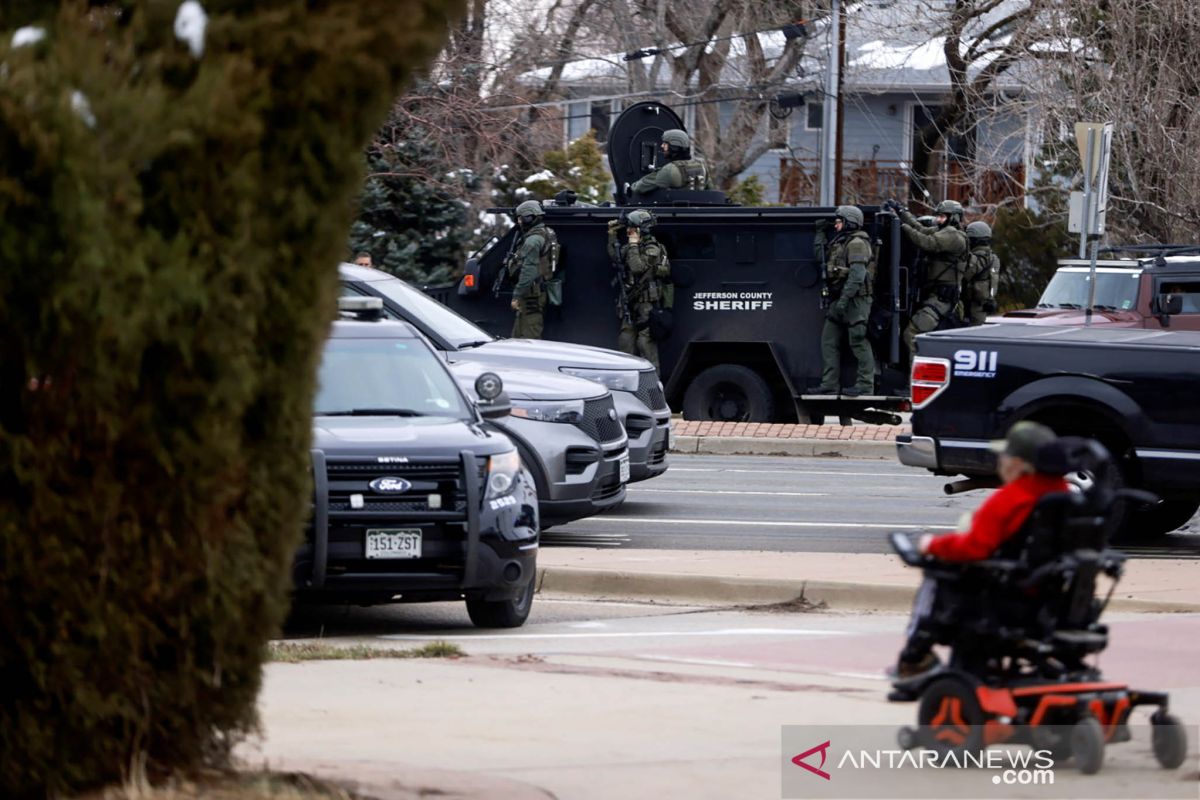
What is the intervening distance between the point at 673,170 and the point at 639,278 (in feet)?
6.36

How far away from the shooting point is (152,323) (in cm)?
463

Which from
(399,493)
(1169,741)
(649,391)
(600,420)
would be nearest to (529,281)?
(649,391)

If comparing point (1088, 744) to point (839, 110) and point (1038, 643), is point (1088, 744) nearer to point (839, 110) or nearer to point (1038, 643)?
point (1038, 643)

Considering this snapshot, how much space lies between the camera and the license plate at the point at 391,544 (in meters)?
9.45

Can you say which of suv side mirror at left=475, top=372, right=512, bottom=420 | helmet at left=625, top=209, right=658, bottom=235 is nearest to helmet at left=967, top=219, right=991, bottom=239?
helmet at left=625, top=209, right=658, bottom=235

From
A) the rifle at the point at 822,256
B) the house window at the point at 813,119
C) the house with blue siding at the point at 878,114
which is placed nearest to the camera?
the rifle at the point at 822,256

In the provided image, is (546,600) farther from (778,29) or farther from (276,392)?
(778,29)

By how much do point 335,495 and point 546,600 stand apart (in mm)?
2298

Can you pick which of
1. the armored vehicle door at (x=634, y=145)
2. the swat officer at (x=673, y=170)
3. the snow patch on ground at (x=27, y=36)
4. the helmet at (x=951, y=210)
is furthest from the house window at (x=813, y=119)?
the snow patch on ground at (x=27, y=36)

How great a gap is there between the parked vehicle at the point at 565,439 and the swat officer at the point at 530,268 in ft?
23.6

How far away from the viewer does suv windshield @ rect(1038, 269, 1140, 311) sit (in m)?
19.3

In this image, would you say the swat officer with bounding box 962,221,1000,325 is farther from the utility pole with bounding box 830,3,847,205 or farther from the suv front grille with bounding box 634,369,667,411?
the utility pole with bounding box 830,3,847,205

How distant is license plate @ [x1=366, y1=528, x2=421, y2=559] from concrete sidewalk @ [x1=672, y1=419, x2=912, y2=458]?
35.4 feet

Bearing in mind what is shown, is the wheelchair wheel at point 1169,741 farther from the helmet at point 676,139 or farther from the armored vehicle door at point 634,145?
the armored vehicle door at point 634,145
